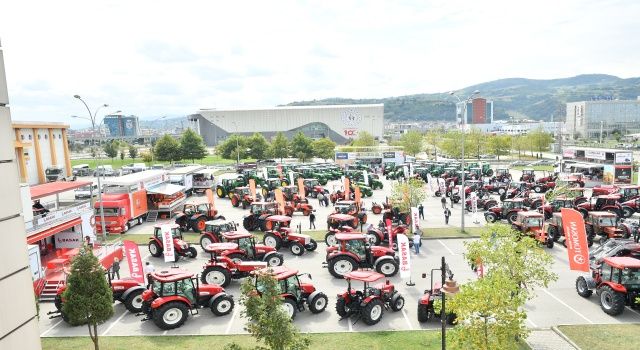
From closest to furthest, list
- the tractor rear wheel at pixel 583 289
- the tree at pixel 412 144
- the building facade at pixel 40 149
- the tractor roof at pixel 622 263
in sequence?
the tractor roof at pixel 622 263
the tractor rear wheel at pixel 583 289
the building facade at pixel 40 149
the tree at pixel 412 144

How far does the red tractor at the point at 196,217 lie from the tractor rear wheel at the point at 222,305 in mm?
11564

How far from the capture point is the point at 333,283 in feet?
51.2

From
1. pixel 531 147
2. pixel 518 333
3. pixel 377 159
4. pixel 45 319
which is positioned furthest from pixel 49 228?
pixel 531 147

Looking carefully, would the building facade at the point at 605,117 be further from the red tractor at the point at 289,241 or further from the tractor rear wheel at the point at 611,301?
the tractor rear wheel at the point at 611,301

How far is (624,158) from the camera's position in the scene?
36.9 metres

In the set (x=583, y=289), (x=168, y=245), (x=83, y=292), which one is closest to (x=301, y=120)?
(x=168, y=245)

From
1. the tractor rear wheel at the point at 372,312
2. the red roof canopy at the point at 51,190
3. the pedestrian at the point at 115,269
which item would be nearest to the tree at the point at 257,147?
the red roof canopy at the point at 51,190

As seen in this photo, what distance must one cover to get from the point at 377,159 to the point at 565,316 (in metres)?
42.6

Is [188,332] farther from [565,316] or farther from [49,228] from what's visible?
[565,316]

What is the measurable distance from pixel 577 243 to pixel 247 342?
33.3ft

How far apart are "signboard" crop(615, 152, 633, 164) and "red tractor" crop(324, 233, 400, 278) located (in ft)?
100

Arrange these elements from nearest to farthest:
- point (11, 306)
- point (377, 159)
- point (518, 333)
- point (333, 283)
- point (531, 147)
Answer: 1. point (11, 306)
2. point (518, 333)
3. point (333, 283)
4. point (377, 159)
5. point (531, 147)

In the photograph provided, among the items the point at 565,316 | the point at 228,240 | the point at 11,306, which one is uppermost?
the point at 11,306

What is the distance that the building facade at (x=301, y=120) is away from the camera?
341 ft
